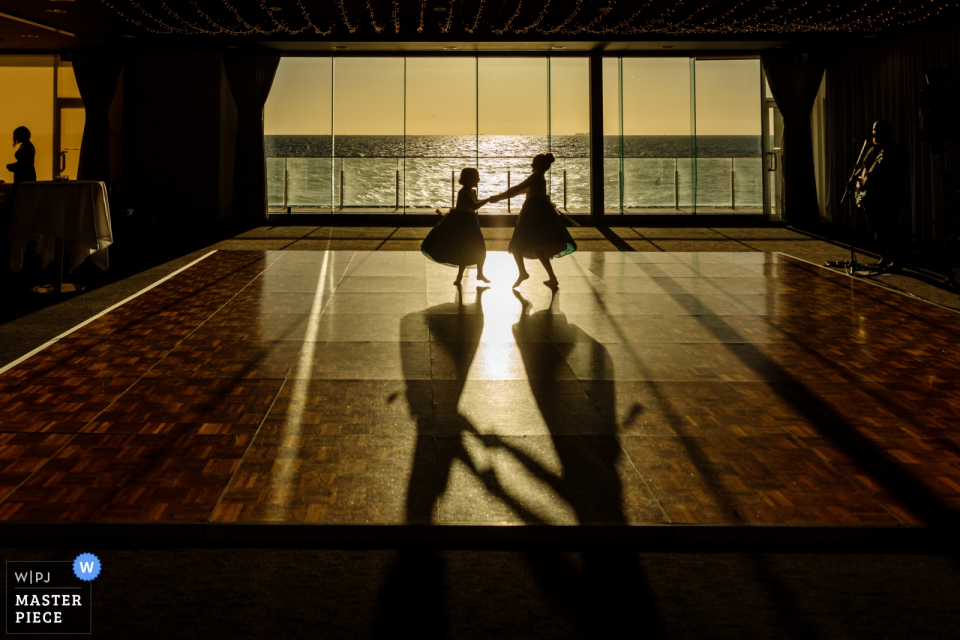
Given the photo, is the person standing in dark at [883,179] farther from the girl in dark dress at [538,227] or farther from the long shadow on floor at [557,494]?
the long shadow on floor at [557,494]

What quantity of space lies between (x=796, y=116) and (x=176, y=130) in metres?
9.69

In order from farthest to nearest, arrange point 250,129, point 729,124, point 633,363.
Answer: point 729,124, point 250,129, point 633,363

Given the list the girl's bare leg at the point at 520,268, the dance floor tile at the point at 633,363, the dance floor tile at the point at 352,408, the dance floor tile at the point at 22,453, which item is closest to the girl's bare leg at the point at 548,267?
the girl's bare leg at the point at 520,268

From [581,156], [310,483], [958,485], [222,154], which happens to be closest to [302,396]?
[310,483]

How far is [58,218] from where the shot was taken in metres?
6.61

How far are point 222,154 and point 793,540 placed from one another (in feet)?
38.5

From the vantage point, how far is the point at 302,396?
3.83 meters

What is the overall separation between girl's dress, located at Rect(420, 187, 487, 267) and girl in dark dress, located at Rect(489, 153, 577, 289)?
0.28 m

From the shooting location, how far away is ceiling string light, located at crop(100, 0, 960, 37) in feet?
33.2

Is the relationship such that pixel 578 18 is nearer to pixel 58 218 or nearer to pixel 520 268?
pixel 520 268

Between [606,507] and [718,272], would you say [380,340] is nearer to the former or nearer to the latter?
[606,507]

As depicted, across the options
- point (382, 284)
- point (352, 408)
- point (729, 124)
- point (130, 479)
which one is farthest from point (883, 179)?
point (130, 479)

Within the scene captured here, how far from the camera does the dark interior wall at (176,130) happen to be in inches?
487

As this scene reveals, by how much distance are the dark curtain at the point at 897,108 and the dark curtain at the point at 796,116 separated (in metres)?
0.41
